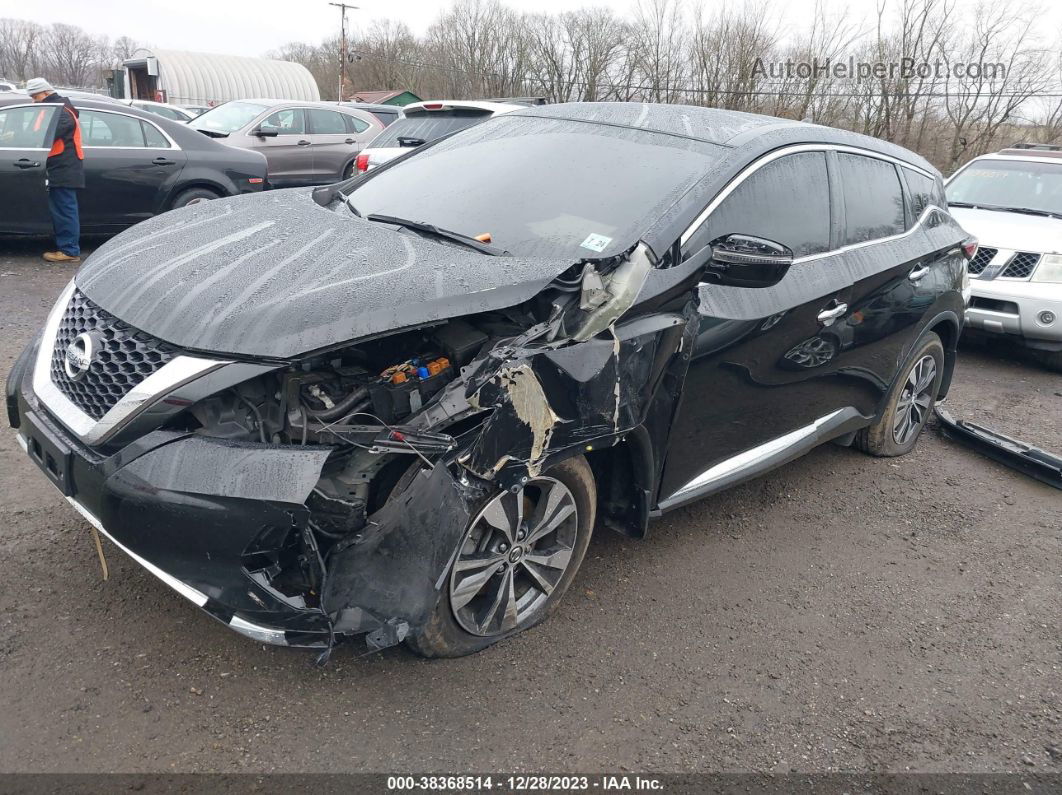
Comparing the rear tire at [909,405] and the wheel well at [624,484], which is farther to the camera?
the rear tire at [909,405]

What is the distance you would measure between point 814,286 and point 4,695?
329 cm

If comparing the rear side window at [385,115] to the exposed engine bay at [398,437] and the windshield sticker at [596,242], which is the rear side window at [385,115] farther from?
the exposed engine bay at [398,437]

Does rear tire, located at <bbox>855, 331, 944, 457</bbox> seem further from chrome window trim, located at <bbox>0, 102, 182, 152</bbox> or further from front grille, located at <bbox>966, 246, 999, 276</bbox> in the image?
chrome window trim, located at <bbox>0, 102, 182, 152</bbox>

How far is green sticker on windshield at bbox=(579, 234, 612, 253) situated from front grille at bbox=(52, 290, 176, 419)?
147cm

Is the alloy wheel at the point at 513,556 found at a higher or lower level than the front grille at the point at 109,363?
lower

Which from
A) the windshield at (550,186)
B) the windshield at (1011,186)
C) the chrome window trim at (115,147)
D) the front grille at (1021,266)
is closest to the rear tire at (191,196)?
the chrome window trim at (115,147)

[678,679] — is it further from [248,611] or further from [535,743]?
[248,611]

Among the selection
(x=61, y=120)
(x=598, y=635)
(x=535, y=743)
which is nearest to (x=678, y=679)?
(x=598, y=635)

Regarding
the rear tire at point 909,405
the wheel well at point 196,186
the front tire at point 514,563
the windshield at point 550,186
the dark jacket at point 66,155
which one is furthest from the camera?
the wheel well at point 196,186

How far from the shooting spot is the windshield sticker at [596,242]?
304cm

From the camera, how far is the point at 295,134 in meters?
12.1

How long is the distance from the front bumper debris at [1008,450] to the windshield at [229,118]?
396 inches

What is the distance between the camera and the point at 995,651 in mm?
3271

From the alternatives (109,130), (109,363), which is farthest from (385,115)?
(109,363)
